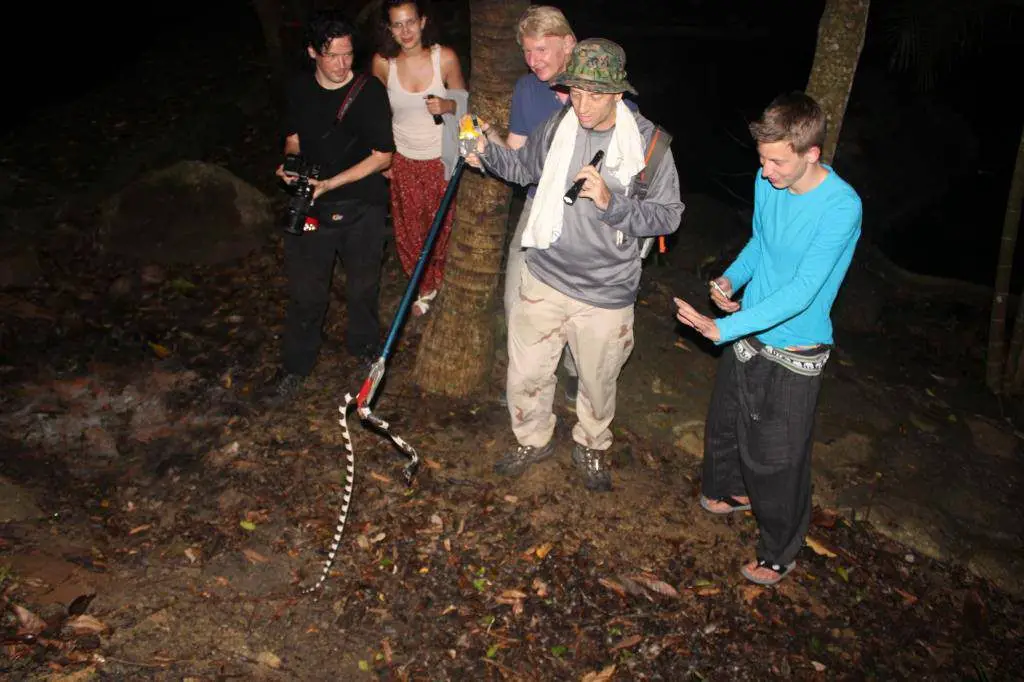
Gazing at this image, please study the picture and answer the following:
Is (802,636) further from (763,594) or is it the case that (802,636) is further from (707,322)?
(707,322)

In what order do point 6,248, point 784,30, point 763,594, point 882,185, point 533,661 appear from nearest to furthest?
point 533,661 < point 763,594 < point 6,248 < point 882,185 < point 784,30

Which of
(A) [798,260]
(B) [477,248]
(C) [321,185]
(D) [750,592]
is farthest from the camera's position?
(B) [477,248]

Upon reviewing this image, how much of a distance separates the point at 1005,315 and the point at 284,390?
614 cm

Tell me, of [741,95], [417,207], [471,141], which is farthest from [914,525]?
[741,95]

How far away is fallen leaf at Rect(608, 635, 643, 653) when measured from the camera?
4.06m

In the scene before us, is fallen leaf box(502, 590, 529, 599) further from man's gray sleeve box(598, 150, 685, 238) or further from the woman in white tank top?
the woman in white tank top

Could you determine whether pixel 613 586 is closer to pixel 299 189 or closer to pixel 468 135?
pixel 468 135

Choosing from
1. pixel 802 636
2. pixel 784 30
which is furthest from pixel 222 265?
pixel 784 30

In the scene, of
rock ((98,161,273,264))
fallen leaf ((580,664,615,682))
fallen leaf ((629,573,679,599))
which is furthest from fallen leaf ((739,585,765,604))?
rock ((98,161,273,264))

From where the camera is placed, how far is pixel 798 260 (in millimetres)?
3695

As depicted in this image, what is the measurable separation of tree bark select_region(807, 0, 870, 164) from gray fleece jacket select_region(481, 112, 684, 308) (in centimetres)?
156

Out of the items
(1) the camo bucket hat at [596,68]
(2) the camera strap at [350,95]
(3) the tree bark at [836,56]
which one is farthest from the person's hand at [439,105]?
(3) the tree bark at [836,56]

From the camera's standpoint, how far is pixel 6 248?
7469 mm

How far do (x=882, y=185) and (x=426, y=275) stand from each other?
970 cm
